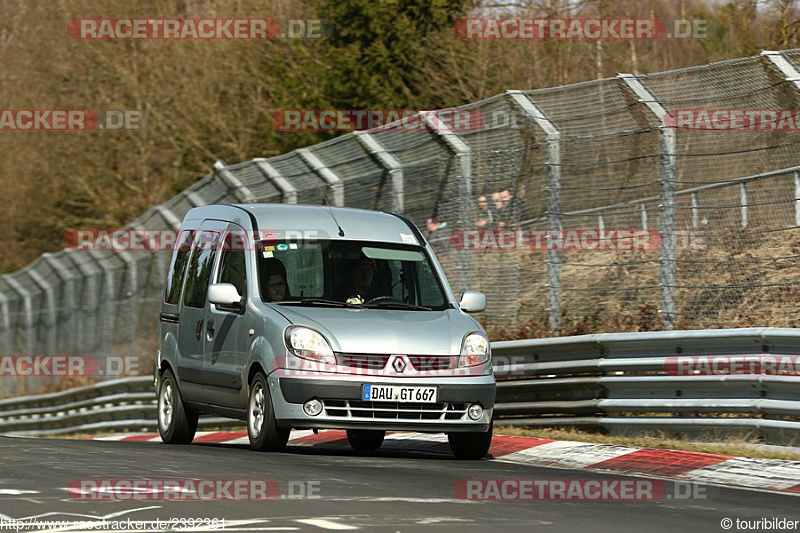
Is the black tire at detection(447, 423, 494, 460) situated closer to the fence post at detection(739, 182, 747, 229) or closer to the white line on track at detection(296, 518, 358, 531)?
the fence post at detection(739, 182, 747, 229)

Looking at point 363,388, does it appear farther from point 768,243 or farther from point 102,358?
point 102,358

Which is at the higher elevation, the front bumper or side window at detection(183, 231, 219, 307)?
side window at detection(183, 231, 219, 307)

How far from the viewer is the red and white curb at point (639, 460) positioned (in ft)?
30.9

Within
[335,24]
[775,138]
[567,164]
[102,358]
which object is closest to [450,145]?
[567,164]

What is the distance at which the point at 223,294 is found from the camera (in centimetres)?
1134

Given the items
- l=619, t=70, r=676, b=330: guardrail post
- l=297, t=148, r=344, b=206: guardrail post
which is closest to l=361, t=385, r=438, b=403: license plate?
l=619, t=70, r=676, b=330: guardrail post

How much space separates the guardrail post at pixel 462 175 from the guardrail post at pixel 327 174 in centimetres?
210

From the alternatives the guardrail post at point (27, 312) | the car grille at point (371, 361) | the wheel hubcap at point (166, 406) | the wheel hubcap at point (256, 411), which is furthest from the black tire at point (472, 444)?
the guardrail post at point (27, 312)

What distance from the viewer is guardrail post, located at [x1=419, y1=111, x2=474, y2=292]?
14.9 m

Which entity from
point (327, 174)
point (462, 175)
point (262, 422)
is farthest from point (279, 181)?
point (262, 422)

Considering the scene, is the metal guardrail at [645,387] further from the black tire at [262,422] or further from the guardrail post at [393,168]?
the guardrail post at [393,168]

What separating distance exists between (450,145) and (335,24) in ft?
73.7

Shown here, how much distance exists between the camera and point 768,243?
12.5 meters

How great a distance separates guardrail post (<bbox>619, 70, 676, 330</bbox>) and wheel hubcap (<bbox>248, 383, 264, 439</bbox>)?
3652mm
